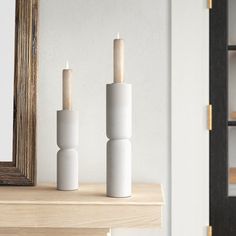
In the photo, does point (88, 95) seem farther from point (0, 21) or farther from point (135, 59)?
point (0, 21)

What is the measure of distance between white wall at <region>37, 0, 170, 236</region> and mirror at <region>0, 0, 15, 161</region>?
5.3 inches

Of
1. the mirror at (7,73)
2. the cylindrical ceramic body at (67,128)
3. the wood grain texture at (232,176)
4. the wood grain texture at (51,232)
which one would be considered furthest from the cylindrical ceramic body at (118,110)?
the wood grain texture at (232,176)

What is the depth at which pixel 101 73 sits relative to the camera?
174 cm

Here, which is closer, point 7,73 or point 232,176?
point 7,73

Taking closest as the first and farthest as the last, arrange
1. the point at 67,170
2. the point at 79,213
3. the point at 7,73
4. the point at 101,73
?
the point at 79,213
the point at 67,170
the point at 7,73
the point at 101,73

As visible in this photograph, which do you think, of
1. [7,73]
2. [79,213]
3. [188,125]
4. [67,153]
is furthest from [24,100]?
[188,125]

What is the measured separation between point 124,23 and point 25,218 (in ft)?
2.67

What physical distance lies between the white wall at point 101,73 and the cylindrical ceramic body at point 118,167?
1.02 feet

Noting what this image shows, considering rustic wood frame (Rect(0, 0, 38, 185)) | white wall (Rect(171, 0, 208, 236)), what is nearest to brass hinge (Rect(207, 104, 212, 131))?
white wall (Rect(171, 0, 208, 236))

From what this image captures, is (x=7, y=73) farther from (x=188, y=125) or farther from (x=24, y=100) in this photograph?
(x=188, y=125)

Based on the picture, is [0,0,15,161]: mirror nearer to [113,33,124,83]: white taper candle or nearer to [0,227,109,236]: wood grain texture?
[0,227,109,236]: wood grain texture

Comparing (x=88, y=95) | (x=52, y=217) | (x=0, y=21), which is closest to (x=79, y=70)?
(x=88, y=95)

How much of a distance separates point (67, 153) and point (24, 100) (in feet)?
0.84

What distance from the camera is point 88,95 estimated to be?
5.71 feet
